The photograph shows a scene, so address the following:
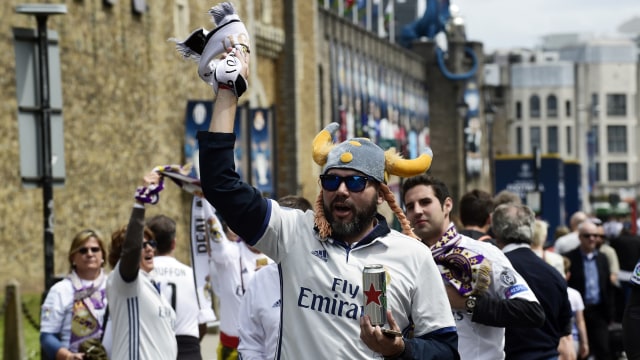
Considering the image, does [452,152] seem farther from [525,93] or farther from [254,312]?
[254,312]

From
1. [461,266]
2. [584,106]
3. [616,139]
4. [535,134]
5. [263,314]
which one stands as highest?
[584,106]

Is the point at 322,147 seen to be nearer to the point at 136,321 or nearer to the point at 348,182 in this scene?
the point at 348,182

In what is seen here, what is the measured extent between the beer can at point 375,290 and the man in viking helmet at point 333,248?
259 millimetres

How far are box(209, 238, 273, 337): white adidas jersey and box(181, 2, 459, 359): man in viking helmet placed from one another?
4542 millimetres

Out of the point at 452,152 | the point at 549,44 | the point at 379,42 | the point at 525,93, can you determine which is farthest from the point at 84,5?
the point at 549,44

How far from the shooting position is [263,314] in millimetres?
6734

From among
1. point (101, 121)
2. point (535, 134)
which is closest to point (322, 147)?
point (101, 121)

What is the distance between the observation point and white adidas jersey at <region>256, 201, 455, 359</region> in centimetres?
534

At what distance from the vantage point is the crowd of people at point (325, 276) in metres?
5.33

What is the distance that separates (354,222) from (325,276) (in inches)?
8.6

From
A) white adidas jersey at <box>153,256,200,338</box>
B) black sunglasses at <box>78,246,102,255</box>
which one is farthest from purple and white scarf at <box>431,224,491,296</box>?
black sunglasses at <box>78,246,102,255</box>

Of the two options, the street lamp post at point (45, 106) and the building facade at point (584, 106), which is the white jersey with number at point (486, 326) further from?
the building facade at point (584, 106)

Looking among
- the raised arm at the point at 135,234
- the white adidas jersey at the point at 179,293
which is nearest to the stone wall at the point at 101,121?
the white adidas jersey at the point at 179,293

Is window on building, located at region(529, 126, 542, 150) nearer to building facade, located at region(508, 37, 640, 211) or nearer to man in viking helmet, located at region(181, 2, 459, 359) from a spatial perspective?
building facade, located at region(508, 37, 640, 211)
